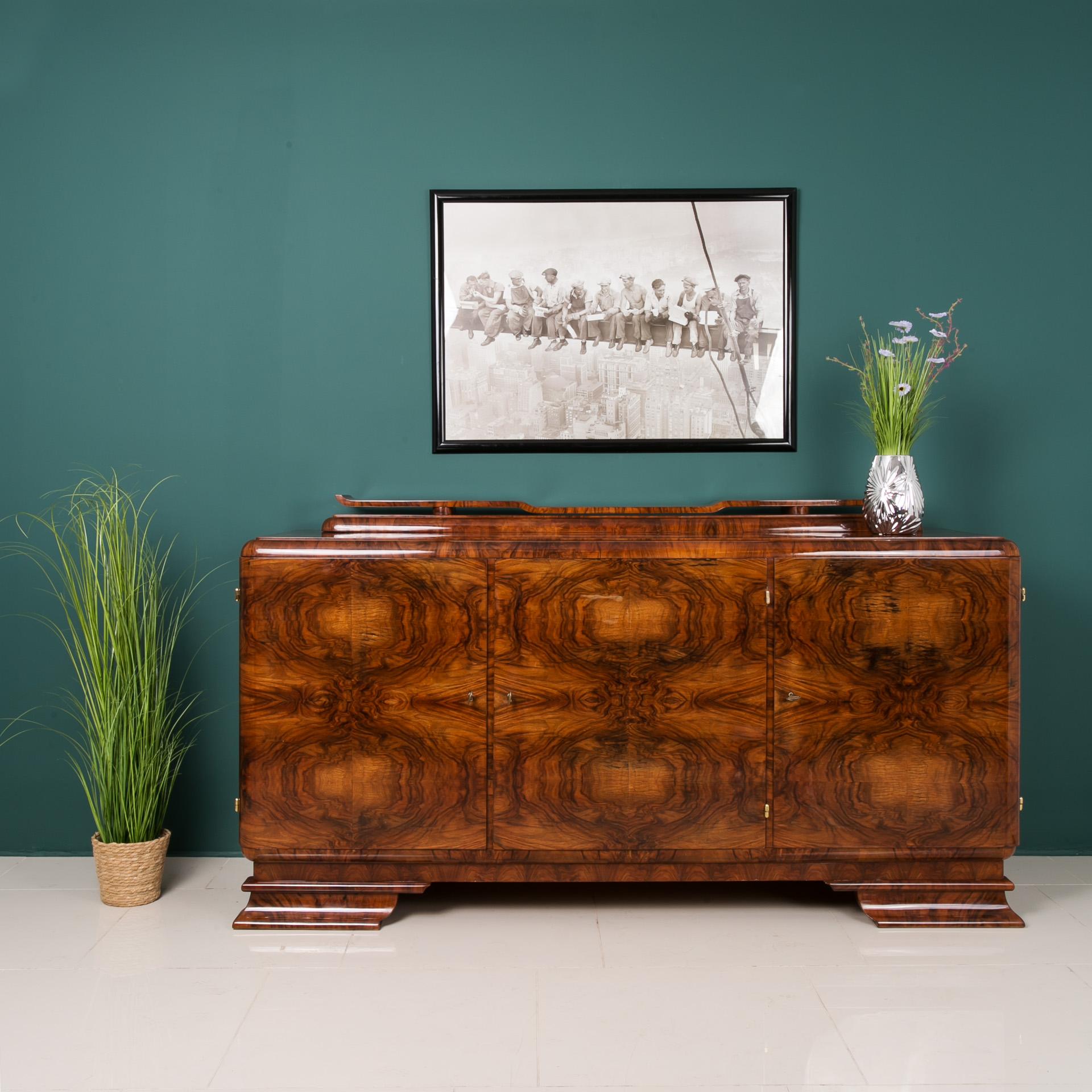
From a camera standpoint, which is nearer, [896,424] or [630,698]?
[630,698]

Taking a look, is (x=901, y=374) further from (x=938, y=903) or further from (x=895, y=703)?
(x=938, y=903)

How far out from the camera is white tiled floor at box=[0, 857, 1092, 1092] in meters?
1.68

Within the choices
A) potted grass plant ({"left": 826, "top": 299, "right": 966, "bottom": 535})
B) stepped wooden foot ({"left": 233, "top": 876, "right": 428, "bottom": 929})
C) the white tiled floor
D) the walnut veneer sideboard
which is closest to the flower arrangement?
potted grass plant ({"left": 826, "top": 299, "right": 966, "bottom": 535})

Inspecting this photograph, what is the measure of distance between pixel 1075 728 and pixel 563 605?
5.61ft

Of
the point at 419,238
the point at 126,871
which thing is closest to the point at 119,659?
the point at 126,871

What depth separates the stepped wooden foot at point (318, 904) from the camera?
89.1 inches

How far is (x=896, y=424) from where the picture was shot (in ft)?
8.11

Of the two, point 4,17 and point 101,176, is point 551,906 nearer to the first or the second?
point 101,176

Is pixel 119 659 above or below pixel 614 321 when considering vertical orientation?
below

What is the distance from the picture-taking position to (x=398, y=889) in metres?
2.30

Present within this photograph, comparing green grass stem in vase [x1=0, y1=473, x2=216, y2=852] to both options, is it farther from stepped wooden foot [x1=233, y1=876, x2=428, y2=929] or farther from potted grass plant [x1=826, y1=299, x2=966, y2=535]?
potted grass plant [x1=826, y1=299, x2=966, y2=535]

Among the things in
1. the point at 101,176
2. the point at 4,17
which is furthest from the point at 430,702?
the point at 4,17

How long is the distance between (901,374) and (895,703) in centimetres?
91

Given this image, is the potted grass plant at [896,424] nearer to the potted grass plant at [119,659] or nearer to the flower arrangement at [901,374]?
the flower arrangement at [901,374]
